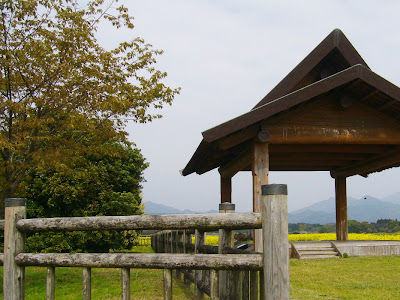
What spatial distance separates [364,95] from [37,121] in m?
7.24

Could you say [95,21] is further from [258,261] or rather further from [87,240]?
[87,240]

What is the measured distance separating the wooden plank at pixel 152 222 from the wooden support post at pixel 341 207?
13.6 meters

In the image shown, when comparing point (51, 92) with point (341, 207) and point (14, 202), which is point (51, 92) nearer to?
point (14, 202)

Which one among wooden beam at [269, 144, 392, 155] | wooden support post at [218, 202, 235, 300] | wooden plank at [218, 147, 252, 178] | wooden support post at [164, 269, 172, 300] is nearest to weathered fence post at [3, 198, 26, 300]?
wooden support post at [164, 269, 172, 300]

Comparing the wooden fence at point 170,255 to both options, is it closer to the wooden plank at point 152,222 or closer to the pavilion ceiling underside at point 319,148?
the wooden plank at point 152,222

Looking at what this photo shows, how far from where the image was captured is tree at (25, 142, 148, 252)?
18016 mm

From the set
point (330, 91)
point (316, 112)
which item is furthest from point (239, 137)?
point (330, 91)

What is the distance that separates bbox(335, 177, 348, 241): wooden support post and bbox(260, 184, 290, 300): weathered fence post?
13768mm

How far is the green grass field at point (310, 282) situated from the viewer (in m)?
8.25

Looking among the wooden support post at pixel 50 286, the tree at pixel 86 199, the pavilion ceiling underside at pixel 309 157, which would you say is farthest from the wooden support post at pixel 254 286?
the tree at pixel 86 199

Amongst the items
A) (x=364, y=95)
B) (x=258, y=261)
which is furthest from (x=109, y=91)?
(x=258, y=261)

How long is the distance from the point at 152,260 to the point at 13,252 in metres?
1.53

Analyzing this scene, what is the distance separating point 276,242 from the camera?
3.38m

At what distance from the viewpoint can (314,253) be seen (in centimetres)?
1454
